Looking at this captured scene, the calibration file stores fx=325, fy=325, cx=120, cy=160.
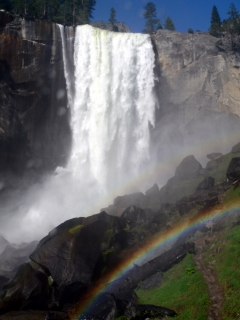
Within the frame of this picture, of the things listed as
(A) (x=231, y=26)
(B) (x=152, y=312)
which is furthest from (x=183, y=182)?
(A) (x=231, y=26)

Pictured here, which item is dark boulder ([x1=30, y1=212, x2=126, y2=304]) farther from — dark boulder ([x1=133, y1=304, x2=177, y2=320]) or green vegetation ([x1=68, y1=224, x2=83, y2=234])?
dark boulder ([x1=133, y1=304, x2=177, y2=320])

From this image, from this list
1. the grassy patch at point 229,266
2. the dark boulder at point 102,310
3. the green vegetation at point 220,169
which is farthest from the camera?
the green vegetation at point 220,169

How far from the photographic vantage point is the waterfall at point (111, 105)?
118 feet

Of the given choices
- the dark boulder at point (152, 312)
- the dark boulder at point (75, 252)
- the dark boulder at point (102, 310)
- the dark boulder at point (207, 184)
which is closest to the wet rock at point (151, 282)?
the dark boulder at point (102, 310)

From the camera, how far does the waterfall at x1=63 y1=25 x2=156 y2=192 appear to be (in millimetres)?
36031

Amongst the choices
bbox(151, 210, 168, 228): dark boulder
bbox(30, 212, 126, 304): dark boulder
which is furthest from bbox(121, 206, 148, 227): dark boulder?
bbox(30, 212, 126, 304): dark boulder

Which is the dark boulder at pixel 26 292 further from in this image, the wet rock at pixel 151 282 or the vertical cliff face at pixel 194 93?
the vertical cliff face at pixel 194 93

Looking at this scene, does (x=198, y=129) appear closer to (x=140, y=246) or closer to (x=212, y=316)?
(x=140, y=246)

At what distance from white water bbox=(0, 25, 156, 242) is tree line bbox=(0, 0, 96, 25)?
8790 millimetres

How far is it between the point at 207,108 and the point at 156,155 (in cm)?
798

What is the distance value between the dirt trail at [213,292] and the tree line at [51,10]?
3553 cm

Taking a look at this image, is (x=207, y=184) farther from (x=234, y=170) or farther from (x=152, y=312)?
(x=152, y=312)

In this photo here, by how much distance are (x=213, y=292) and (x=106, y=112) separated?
96.0 feet

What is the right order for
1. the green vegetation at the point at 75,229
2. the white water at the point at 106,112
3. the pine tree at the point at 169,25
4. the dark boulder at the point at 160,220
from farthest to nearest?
the pine tree at the point at 169,25 → the white water at the point at 106,112 → the dark boulder at the point at 160,220 → the green vegetation at the point at 75,229
